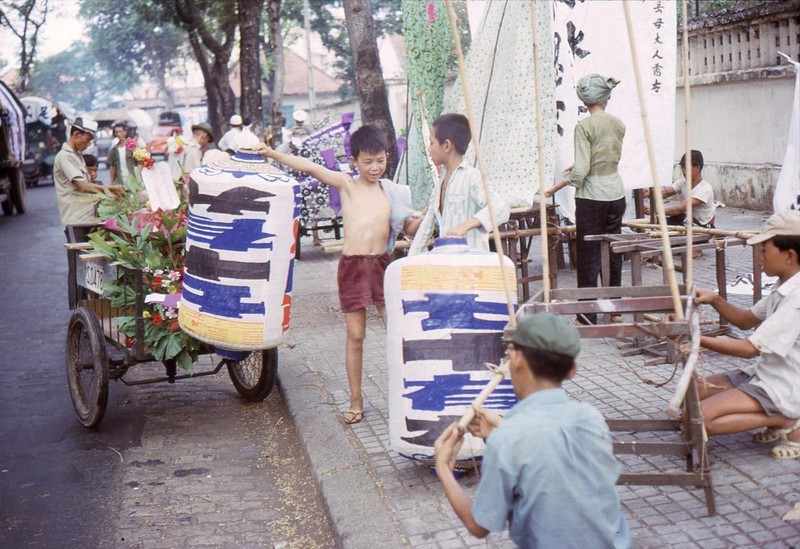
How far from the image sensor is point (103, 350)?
541 centimetres

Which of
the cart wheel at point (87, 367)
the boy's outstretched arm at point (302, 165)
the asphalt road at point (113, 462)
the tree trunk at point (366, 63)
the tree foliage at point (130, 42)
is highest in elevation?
the tree foliage at point (130, 42)

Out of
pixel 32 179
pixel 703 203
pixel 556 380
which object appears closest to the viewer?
pixel 556 380

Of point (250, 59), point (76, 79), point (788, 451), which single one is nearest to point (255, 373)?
point (788, 451)

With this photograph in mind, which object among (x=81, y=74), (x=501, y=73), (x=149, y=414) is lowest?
(x=149, y=414)

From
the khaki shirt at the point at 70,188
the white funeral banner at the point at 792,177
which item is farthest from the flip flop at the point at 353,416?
the white funeral banner at the point at 792,177

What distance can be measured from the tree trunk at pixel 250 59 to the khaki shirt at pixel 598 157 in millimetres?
13304

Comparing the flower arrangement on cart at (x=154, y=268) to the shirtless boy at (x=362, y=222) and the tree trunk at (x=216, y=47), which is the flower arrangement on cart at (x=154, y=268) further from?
the tree trunk at (x=216, y=47)

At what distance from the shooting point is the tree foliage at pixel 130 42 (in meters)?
56.7

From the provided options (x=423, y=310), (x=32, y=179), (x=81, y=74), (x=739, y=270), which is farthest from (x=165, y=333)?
(x=81, y=74)

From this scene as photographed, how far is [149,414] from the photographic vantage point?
6109 millimetres

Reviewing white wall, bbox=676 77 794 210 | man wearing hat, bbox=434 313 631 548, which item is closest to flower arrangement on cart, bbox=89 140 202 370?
man wearing hat, bbox=434 313 631 548

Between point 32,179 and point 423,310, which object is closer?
point 423,310

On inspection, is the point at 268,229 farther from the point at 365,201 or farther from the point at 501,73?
the point at 501,73

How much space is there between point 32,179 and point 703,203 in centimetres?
2417
